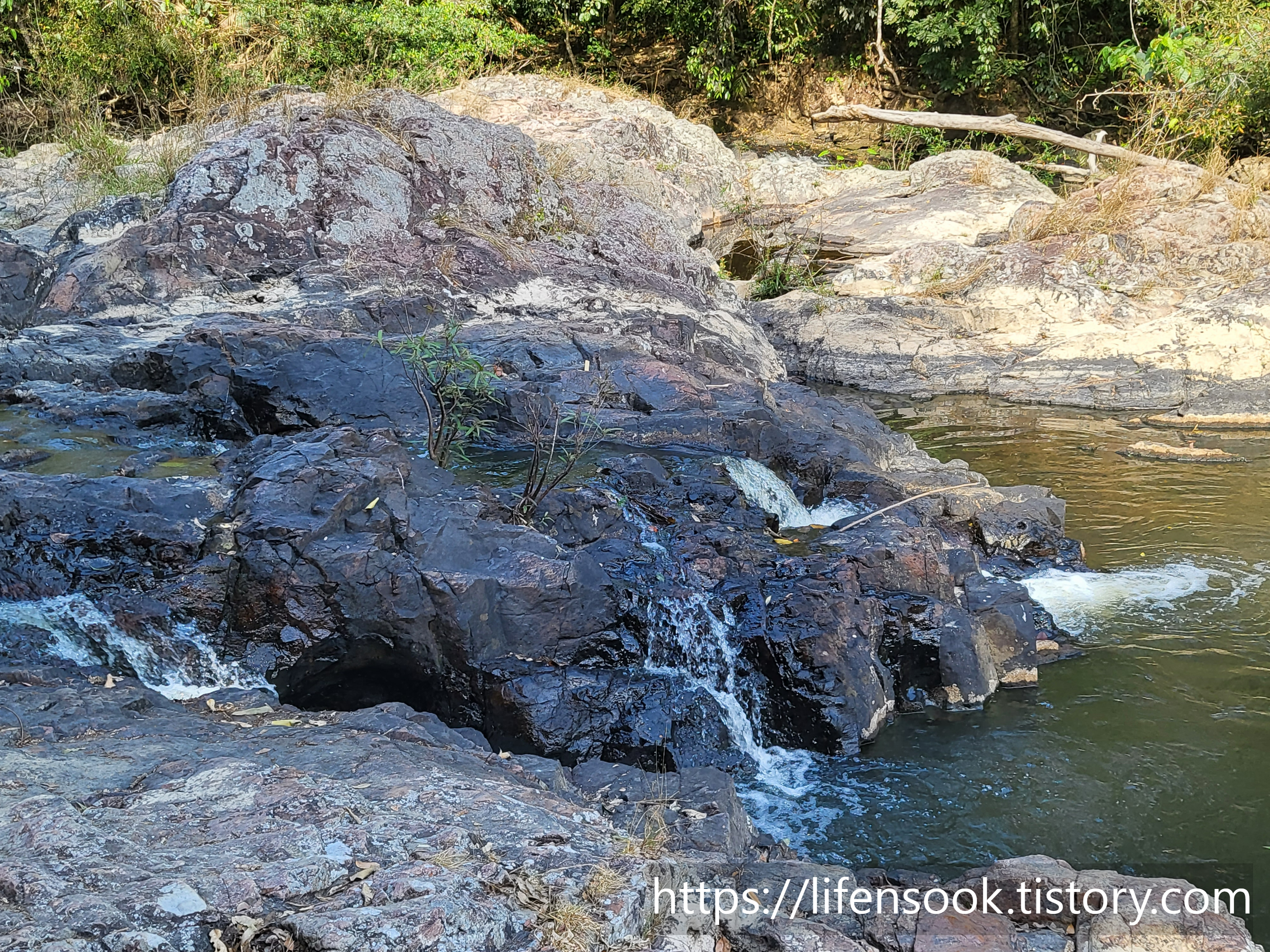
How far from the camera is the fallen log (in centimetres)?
1237

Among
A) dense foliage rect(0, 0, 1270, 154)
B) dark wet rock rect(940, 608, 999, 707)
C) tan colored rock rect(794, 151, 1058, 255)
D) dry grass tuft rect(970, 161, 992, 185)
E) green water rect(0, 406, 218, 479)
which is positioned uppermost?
dense foliage rect(0, 0, 1270, 154)

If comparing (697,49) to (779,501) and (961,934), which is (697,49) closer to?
(779,501)

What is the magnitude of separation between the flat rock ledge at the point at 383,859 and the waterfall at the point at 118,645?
58cm

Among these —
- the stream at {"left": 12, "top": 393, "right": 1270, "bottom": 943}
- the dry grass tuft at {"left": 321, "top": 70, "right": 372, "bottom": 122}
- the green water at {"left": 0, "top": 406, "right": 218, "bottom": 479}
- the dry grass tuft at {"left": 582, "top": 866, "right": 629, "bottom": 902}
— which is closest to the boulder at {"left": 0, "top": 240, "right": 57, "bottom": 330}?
the green water at {"left": 0, "top": 406, "right": 218, "bottom": 479}

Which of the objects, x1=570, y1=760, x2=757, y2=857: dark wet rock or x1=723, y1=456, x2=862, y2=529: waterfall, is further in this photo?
x1=723, y1=456, x2=862, y2=529: waterfall

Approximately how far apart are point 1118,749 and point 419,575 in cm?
302

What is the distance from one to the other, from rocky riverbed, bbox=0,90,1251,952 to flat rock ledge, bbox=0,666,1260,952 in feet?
0.04

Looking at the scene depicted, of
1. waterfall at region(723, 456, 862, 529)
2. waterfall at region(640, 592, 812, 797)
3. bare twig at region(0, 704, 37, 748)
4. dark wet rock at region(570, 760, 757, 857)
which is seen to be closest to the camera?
bare twig at region(0, 704, 37, 748)

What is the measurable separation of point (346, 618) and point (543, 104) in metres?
10.1

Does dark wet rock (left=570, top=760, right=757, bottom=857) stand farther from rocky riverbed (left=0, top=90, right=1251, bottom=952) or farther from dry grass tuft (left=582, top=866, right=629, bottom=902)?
dry grass tuft (left=582, top=866, right=629, bottom=902)

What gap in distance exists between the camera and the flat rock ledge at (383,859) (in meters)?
2.16

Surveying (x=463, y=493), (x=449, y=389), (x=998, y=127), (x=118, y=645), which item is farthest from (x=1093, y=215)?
(x=118, y=645)

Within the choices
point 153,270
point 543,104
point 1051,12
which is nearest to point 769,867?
point 153,270

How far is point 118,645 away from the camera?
4.13 meters
